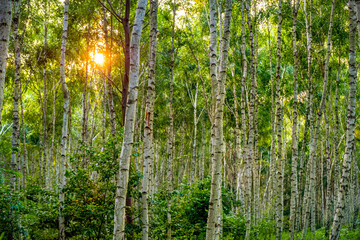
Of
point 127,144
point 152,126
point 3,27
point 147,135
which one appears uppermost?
point 3,27

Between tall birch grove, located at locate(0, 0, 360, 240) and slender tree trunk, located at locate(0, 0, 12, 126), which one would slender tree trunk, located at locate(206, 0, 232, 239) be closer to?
tall birch grove, located at locate(0, 0, 360, 240)

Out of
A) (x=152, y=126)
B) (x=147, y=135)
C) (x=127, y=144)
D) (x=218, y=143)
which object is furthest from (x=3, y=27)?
(x=152, y=126)

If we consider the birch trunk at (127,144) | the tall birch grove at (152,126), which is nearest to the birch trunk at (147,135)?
the tall birch grove at (152,126)

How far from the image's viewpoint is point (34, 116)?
64.7ft

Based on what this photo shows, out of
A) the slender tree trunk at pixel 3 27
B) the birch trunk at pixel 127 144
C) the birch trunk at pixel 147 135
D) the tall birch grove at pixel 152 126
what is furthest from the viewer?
the birch trunk at pixel 147 135

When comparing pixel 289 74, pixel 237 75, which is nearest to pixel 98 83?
pixel 237 75

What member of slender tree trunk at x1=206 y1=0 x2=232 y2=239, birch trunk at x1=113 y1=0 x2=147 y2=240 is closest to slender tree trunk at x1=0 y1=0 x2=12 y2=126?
birch trunk at x1=113 y1=0 x2=147 y2=240

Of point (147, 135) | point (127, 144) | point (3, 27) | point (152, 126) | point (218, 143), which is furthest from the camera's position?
point (152, 126)

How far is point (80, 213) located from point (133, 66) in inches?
150

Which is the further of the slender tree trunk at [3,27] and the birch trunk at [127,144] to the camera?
the birch trunk at [127,144]

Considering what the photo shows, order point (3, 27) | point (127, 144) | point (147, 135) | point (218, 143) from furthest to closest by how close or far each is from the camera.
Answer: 1. point (147, 135)
2. point (218, 143)
3. point (127, 144)
4. point (3, 27)

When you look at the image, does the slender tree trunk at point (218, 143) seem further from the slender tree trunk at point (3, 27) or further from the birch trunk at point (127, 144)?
the slender tree trunk at point (3, 27)

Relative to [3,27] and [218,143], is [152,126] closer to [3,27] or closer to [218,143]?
[218,143]

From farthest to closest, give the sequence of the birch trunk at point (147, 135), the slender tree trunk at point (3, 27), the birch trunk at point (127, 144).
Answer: the birch trunk at point (147, 135)
the birch trunk at point (127, 144)
the slender tree trunk at point (3, 27)
